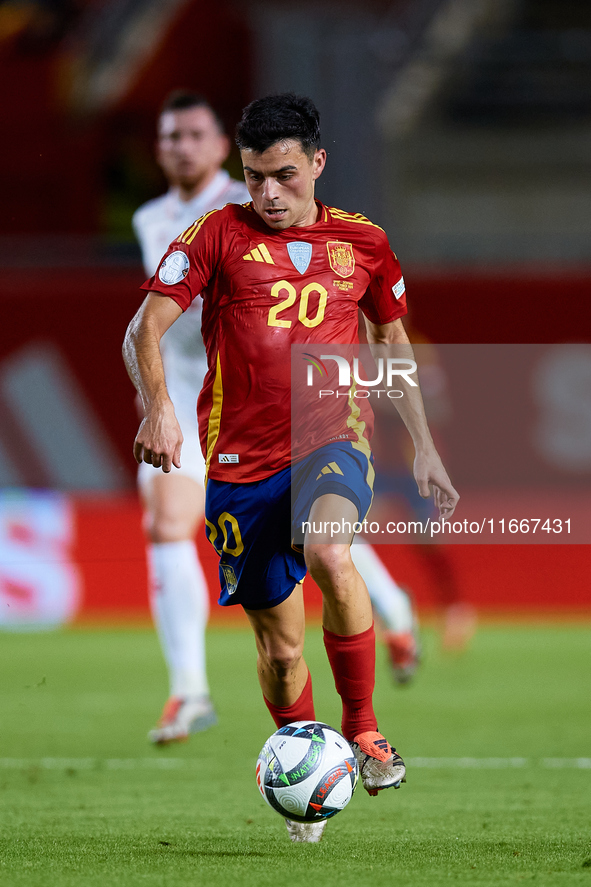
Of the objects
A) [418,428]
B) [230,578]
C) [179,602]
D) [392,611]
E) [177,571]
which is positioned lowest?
[392,611]

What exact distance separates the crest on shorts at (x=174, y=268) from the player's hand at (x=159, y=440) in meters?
0.41

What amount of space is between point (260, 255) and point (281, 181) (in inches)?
8.5

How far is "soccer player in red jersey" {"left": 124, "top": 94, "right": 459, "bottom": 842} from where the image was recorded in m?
3.68

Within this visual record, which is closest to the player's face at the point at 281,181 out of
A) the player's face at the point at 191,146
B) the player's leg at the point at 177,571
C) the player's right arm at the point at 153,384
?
the player's right arm at the point at 153,384

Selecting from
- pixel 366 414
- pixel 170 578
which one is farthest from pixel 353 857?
pixel 170 578

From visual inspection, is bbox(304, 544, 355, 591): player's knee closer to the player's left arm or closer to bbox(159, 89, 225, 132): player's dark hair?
the player's left arm

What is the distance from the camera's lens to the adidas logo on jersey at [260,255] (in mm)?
3768

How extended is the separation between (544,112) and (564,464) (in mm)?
5349

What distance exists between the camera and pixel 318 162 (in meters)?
3.86

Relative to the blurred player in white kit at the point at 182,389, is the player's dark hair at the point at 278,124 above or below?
above

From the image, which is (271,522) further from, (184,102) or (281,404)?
(184,102)

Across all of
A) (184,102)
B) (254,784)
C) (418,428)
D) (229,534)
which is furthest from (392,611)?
(229,534)

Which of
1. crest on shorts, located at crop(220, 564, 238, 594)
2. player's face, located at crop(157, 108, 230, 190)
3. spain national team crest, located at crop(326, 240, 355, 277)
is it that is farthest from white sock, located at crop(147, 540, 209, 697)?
spain national team crest, located at crop(326, 240, 355, 277)

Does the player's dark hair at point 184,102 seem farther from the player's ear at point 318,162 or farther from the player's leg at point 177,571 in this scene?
the player's ear at point 318,162
